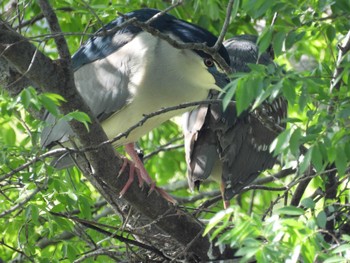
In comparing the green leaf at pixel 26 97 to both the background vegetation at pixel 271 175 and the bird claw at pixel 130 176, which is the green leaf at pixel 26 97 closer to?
the background vegetation at pixel 271 175

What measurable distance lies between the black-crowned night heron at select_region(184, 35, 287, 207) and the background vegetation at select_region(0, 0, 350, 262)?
168 millimetres

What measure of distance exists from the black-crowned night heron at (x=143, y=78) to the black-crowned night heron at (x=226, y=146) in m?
0.51

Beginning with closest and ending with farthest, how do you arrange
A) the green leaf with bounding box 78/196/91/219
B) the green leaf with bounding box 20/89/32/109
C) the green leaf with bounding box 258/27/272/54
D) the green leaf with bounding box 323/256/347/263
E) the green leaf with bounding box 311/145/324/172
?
the green leaf with bounding box 323/256/347/263, the green leaf with bounding box 311/145/324/172, the green leaf with bounding box 20/89/32/109, the green leaf with bounding box 258/27/272/54, the green leaf with bounding box 78/196/91/219

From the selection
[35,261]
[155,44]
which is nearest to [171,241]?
[35,261]

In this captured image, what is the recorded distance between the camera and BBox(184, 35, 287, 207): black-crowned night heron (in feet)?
15.8

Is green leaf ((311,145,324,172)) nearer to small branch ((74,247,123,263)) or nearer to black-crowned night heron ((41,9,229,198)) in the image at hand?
small branch ((74,247,123,263))

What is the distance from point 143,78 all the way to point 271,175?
0.81 metres

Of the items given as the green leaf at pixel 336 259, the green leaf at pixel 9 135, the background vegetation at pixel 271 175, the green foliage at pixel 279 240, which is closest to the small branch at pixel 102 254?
the background vegetation at pixel 271 175

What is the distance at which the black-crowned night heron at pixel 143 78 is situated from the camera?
4.12 meters

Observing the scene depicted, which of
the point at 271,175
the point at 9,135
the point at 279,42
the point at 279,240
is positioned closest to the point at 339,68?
the point at 279,42

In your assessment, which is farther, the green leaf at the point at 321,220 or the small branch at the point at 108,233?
the small branch at the point at 108,233

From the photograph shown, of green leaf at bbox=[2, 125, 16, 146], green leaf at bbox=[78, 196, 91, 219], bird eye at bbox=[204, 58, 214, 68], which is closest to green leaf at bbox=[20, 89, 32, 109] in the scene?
green leaf at bbox=[78, 196, 91, 219]

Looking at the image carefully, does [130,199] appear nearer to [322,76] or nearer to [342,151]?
[322,76]

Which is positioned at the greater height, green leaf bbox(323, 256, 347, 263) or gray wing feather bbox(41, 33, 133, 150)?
gray wing feather bbox(41, 33, 133, 150)
